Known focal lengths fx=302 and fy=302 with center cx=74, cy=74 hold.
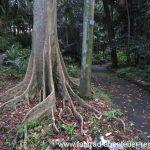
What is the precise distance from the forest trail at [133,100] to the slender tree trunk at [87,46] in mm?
1462

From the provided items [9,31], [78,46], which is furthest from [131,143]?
[9,31]

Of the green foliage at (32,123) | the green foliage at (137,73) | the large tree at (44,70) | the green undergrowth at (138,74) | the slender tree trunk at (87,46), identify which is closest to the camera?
the green foliage at (32,123)

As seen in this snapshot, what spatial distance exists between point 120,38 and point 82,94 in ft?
33.9

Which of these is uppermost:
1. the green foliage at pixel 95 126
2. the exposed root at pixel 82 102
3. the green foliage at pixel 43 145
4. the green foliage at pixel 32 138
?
the exposed root at pixel 82 102

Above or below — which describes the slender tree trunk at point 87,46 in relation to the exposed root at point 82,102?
above

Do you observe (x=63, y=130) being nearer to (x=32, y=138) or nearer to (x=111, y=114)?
(x=32, y=138)

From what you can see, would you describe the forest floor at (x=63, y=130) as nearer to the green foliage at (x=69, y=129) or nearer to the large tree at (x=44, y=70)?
the green foliage at (x=69, y=129)

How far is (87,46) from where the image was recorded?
28.6 feet

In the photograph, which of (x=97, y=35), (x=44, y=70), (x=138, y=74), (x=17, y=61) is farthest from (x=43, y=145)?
(x=97, y=35)

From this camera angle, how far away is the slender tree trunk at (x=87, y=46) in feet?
28.1

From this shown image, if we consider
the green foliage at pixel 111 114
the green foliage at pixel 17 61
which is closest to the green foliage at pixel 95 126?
the green foliage at pixel 111 114

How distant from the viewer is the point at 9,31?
22.3m

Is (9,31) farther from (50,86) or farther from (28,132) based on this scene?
(28,132)

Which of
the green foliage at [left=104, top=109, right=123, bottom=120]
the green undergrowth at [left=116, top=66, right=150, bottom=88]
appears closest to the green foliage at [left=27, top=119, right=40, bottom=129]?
the green foliage at [left=104, top=109, right=123, bottom=120]
